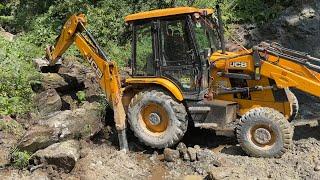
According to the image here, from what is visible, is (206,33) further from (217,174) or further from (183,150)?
(217,174)

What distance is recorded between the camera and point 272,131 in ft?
23.7

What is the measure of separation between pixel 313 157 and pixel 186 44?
260 centimetres

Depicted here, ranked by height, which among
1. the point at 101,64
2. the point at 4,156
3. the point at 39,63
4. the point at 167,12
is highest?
the point at 167,12

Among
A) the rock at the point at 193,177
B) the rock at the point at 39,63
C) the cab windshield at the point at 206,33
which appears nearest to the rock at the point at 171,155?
the rock at the point at 193,177

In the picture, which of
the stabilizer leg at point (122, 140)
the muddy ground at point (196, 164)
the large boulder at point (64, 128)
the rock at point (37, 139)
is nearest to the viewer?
the muddy ground at point (196, 164)

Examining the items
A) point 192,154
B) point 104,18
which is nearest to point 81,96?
point 192,154

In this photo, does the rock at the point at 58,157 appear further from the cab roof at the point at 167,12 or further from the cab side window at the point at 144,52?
the cab roof at the point at 167,12

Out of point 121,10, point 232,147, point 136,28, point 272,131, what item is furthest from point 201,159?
point 121,10

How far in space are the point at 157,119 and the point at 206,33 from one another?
1665 millimetres

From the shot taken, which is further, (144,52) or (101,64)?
(101,64)

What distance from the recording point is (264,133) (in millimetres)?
7301

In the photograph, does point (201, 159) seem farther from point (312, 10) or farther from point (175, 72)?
point (312, 10)

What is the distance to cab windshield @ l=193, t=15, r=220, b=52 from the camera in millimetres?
7777

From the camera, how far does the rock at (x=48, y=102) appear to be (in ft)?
31.0
